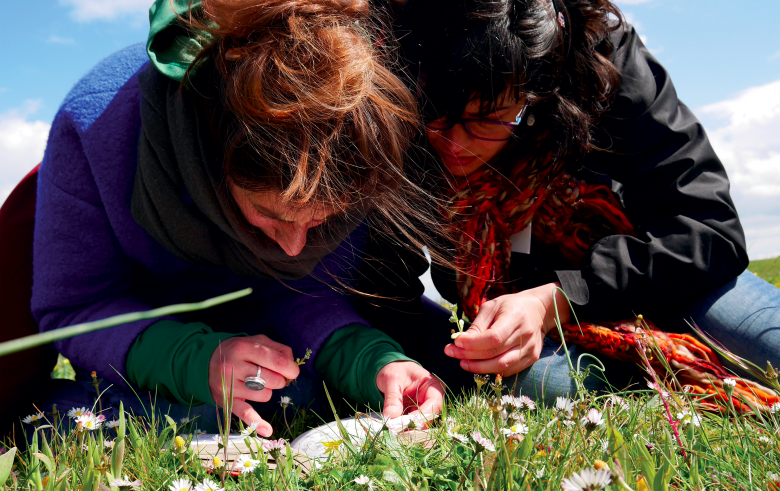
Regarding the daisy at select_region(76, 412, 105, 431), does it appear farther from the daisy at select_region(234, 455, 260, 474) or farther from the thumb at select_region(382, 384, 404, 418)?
the thumb at select_region(382, 384, 404, 418)

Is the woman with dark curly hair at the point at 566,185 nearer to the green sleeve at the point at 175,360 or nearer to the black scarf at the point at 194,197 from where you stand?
the black scarf at the point at 194,197

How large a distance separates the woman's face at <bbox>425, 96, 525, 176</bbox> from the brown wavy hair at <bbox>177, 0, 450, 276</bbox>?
0.41 metres

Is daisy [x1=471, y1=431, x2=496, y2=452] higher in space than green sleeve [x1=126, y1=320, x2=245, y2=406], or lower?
higher

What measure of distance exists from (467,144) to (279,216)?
0.73 m

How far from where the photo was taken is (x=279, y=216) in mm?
1425

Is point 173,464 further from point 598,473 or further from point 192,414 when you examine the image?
point 598,473

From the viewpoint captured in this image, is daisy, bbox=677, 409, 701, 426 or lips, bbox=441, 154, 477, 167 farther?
lips, bbox=441, 154, 477, 167

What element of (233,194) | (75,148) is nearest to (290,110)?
(233,194)

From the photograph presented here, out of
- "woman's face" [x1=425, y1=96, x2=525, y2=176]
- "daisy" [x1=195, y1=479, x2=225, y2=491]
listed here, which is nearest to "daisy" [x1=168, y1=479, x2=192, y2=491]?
"daisy" [x1=195, y1=479, x2=225, y2=491]

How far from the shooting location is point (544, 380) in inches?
68.5

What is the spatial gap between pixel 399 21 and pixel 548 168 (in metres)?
0.76

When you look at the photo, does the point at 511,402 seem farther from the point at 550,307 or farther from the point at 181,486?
the point at 550,307

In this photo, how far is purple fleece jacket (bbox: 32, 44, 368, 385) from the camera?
1.65 m

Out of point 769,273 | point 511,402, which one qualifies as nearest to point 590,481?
point 511,402
